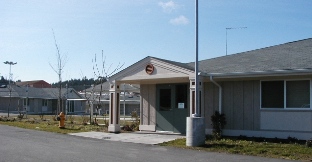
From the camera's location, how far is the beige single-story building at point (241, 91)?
45.1 feet

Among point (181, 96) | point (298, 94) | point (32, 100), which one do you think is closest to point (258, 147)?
point (298, 94)

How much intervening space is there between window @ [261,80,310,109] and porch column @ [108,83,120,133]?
7.07 m

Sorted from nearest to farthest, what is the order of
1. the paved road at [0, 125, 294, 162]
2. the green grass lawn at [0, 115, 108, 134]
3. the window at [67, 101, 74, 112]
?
the paved road at [0, 125, 294, 162] → the green grass lawn at [0, 115, 108, 134] → the window at [67, 101, 74, 112]

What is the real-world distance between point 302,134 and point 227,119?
3175mm

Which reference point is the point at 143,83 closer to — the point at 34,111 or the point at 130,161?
the point at 130,161

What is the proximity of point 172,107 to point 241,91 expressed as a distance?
3851 mm

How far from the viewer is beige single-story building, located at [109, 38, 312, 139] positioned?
1376 centimetres

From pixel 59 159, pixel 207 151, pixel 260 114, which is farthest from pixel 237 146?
pixel 59 159

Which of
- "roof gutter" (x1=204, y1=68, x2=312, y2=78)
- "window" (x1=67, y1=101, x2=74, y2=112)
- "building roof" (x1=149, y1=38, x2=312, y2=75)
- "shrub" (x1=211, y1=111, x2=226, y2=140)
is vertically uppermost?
"building roof" (x1=149, y1=38, x2=312, y2=75)

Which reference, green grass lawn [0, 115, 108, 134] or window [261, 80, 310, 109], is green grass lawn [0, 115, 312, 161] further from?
green grass lawn [0, 115, 108, 134]

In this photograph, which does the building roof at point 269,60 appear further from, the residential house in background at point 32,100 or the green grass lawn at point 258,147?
the residential house in background at point 32,100

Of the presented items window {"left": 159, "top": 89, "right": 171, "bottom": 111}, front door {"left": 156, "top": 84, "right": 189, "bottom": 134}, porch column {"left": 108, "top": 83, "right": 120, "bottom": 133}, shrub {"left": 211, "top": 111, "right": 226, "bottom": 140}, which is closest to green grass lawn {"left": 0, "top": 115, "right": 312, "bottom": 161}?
shrub {"left": 211, "top": 111, "right": 226, "bottom": 140}

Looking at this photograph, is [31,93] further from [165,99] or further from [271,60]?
[271,60]

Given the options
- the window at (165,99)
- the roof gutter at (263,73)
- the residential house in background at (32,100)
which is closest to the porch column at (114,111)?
the window at (165,99)
